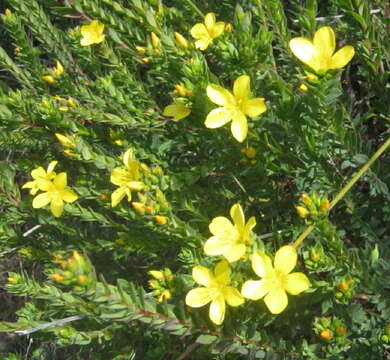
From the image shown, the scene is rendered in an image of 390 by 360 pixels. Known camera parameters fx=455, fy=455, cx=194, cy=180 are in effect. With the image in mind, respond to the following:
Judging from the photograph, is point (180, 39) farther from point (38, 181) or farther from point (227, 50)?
point (38, 181)

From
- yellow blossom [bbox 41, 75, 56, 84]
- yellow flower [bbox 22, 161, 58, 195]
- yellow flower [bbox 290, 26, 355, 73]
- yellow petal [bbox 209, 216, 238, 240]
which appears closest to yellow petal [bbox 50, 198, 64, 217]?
yellow flower [bbox 22, 161, 58, 195]

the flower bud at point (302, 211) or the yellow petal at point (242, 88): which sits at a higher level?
the yellow petal at point (242, 88)

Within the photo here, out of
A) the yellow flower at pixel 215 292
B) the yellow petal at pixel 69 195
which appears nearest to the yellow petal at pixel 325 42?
the yellow flower at pixel 215 292

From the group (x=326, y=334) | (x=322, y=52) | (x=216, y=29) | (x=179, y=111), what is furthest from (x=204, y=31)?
(x=326, y=334)

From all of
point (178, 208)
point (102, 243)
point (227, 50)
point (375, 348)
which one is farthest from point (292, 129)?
point (102, 243)

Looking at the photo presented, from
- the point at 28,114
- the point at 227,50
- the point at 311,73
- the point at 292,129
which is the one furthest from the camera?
the point at 28,114

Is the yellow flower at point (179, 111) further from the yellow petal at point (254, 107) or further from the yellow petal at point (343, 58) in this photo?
the yellow petal at point (343, 58)
